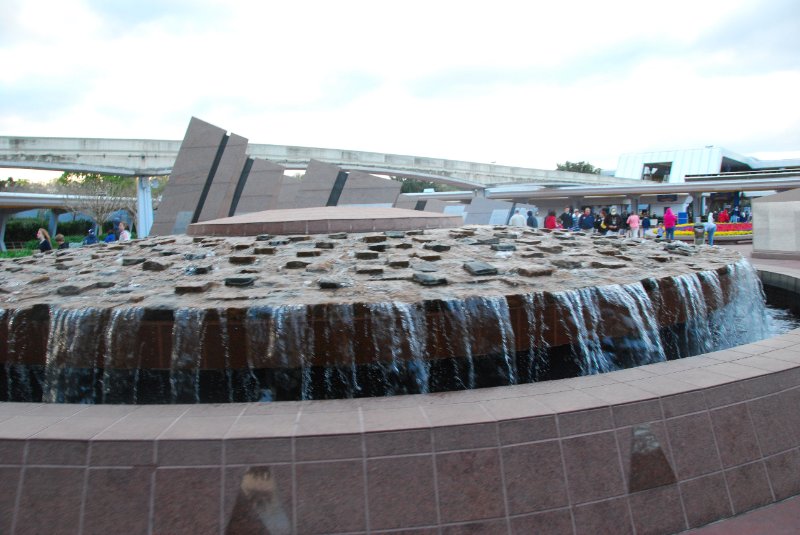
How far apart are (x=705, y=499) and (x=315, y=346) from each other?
7.49ft

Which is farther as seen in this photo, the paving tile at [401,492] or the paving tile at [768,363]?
the paving tile at [768,363]

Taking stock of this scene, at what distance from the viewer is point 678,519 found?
279 centimetres

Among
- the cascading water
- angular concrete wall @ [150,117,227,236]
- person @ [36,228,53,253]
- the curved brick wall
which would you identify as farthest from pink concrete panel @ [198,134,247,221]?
the curved brick wall

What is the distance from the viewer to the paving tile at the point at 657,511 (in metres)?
2.73

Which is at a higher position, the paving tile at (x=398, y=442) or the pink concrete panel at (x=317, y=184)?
the pink concrete panel at (x=317, y=184)

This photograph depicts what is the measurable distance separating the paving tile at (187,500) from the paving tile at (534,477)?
4.22 feet

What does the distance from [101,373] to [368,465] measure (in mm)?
2351

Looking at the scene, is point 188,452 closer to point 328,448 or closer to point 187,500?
point 187,500

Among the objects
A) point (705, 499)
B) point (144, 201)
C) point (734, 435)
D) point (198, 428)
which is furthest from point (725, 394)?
point (144, 201)

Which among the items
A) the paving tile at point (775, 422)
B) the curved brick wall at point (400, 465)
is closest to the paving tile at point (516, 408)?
the curved brick wall at point (400, 465)

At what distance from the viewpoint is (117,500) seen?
8.27 feet

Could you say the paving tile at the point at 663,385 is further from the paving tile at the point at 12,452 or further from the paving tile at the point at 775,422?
the paving tile at the point at 12,452

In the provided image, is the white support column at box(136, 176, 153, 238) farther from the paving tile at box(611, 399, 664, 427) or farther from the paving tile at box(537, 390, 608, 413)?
the paving tile at box(611, 399, 664, 427)

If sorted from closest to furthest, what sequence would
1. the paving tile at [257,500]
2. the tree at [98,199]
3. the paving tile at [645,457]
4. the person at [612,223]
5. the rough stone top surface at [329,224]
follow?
the paving tile at [257,500] → the paving tile at [645,457] → the rough stone top surface at [329,224] → the person at [612,223] → the tree at [98,199]
